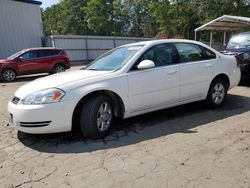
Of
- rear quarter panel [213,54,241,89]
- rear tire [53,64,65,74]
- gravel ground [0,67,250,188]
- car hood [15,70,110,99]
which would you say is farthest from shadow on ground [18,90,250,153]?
rear tire [53,64,65,74]

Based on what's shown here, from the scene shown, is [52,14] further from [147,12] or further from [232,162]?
[232,162]

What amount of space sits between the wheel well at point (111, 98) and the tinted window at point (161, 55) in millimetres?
805

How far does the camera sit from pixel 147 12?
177ft

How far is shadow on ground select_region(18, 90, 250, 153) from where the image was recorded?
172 inches

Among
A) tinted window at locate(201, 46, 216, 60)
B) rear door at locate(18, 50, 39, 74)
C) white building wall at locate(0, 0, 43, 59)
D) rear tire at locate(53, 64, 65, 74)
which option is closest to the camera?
tinted window at locate(201, 46, 216, 60)

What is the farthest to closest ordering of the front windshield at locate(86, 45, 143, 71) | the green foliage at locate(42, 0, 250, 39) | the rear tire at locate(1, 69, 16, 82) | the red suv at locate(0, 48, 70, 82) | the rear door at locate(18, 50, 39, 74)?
1. the green foliage at locate(42, 0, 250, 39)
2. the rear door at locate(18, 50, 39, 74)
3. the red suv at locate(0, 48, 70, 82)
4. the rear tire at locate(1, 69, 16, 82)
5. the front windshield at locate(86, 45, 143, 71)

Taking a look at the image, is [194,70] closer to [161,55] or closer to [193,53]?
[193,53]

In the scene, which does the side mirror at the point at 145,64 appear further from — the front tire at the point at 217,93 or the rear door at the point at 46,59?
the rear door at the point at 46,59

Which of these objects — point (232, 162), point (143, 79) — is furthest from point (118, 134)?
point (232, 162)

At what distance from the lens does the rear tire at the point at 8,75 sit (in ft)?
44.4

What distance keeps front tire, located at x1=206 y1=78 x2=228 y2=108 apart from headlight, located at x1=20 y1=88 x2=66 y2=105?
3.30 m

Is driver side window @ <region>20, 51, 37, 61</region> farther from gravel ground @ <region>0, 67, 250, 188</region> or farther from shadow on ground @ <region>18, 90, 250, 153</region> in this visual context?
shadow on ground @ <region>18, 90, 250, 153</region>

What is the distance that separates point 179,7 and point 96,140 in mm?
41204

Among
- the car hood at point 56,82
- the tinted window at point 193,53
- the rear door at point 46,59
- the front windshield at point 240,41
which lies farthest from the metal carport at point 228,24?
the car hood at point 56,82
